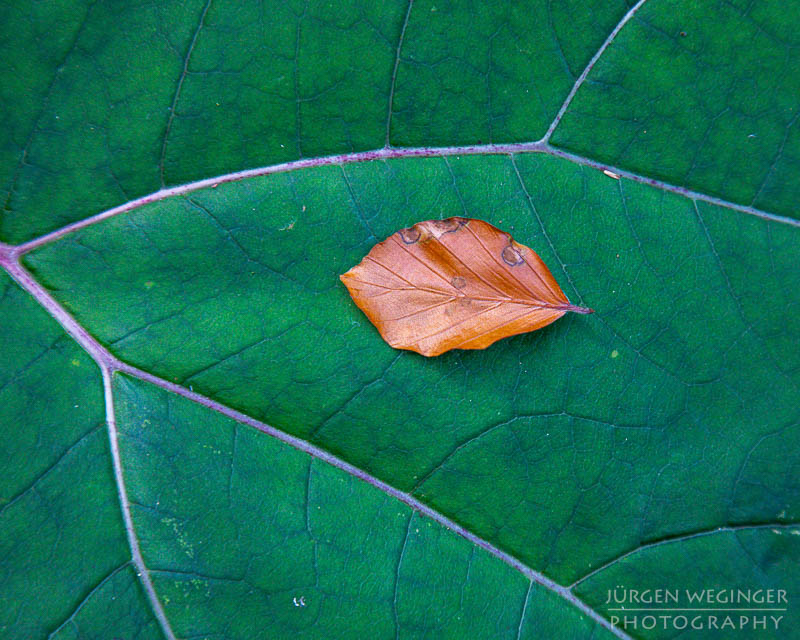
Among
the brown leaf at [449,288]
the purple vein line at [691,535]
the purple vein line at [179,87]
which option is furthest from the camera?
the purple vein line at [691,535]

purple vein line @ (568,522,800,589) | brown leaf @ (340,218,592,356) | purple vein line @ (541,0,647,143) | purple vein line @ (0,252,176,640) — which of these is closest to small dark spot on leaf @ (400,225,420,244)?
brown leaf @ (340,218,592,356)

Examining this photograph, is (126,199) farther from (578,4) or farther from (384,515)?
(578,4)

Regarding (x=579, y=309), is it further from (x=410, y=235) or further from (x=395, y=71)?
(x=395, y=71)

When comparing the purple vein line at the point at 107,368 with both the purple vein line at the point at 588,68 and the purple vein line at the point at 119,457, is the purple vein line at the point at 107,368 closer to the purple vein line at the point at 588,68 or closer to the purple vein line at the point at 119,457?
the purple vein line at the point at 119,457

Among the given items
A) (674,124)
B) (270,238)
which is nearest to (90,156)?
(270,238)

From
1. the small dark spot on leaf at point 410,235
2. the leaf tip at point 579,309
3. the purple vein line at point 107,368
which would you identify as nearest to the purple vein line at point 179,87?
the purple vein line at point 107,368

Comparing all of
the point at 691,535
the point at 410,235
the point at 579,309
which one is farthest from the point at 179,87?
the point at 691,535

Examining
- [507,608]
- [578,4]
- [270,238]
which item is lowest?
[507,608]

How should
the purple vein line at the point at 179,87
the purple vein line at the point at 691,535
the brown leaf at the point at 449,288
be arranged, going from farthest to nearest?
1. the purple vein line at the point at 691,535
2. the brown leaf at the point at 449,288
3. the purple vein line at the point at 179,87
